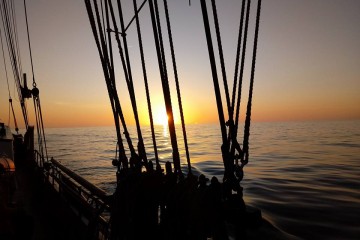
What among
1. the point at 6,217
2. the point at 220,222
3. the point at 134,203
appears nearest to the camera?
the point at 220,222

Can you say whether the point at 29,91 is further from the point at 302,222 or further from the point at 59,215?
the point at 302,222

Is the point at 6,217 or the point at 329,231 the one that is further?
the point at 329,231

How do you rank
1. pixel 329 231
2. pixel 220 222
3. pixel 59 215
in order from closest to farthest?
1. pixel 220 222
2. pixel 59 215
3. pixel 329 231

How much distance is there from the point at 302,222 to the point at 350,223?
183cm

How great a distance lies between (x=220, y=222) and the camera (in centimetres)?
223

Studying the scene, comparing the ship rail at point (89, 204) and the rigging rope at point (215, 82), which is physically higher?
the rigging rope at point (215, 82)

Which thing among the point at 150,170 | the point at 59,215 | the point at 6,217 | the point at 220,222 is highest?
the point at 150,170

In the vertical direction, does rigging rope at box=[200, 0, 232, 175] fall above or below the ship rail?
above

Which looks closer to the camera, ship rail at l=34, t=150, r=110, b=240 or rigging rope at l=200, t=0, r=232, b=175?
rigging rope at l=200, t=0, r=232, b=175

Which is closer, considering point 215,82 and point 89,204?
point 215,82

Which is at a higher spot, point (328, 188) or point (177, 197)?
point (177, 197)

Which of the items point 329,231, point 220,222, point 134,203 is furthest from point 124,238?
point 329,231

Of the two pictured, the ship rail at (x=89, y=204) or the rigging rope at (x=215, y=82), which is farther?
the ship rail at (x=89, y=204)

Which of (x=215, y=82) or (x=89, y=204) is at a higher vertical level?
(x=215, y=82)
